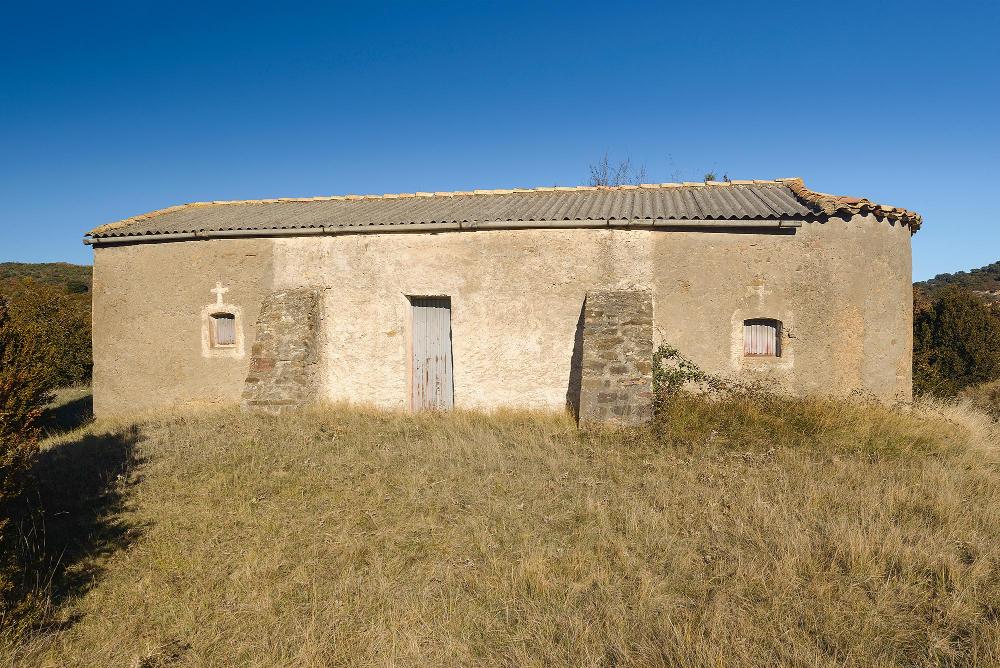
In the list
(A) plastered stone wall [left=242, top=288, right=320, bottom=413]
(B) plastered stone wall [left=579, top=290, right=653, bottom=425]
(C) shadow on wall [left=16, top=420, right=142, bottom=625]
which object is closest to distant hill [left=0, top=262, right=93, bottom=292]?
(A) plastered stone wall [left=242, top=288, right=320, bottom=413]

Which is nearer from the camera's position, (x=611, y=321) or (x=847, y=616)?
(x=847, y=616)

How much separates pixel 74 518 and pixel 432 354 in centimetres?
533

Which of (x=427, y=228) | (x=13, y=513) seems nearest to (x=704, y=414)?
(x=427, y=228)

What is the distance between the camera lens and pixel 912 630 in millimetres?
2965

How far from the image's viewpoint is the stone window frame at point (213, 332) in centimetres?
955

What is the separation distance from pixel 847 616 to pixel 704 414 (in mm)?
3851

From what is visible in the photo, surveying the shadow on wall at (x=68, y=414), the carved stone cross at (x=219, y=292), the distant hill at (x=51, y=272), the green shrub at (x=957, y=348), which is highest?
the distant hill at (x=51, y=272)

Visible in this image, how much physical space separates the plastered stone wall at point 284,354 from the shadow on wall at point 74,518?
1891 millimetres

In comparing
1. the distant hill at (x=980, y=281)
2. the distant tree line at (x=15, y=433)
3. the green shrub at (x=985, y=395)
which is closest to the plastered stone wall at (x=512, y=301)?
the green shrub at (x=985, y=395)

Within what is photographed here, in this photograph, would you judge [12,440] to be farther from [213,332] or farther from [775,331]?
[775,331]

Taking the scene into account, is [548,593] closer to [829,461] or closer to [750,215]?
[829,461]

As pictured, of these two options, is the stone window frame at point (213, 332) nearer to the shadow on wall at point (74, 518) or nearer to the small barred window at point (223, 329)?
the small barred window at point (223, 329)

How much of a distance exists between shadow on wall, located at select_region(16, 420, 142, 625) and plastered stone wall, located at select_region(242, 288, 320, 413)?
1891 millimetres

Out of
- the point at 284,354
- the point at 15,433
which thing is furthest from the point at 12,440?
the point at 284,354
